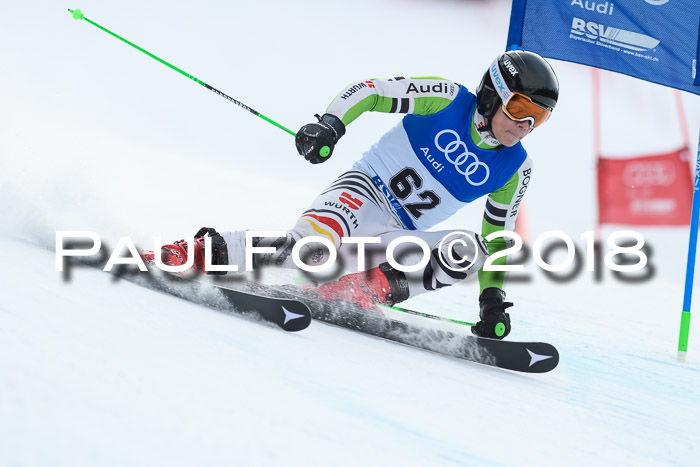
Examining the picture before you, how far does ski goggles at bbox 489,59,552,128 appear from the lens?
9.07 ft

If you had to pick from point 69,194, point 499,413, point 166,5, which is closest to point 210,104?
point 166,5

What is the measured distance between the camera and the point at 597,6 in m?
4.02

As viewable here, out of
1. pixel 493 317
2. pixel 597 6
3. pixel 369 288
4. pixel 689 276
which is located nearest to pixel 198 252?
pixel 369 288

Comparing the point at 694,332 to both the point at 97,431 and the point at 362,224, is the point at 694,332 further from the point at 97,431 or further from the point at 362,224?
the point at 97,431

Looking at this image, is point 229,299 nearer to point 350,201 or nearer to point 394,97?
point 350,201

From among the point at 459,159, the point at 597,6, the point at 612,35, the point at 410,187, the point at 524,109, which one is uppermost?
the point at 597,6

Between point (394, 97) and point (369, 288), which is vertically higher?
point (394, 97)

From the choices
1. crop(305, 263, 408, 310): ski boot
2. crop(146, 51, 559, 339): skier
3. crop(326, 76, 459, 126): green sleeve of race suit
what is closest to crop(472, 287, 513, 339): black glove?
crop(146, 51, 559, 339): skier

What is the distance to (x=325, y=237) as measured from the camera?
2762mm

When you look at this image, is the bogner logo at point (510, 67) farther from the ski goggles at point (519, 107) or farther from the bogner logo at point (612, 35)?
the bogner logo at point (612, 35)

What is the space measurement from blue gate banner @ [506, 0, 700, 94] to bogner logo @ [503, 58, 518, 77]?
1.19 metres

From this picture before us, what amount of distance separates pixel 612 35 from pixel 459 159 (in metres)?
1.77

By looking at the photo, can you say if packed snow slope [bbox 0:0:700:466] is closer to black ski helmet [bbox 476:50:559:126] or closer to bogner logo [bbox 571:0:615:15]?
black ski helmet [bbox 476:50:559:126]

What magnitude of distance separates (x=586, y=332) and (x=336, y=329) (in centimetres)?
247
